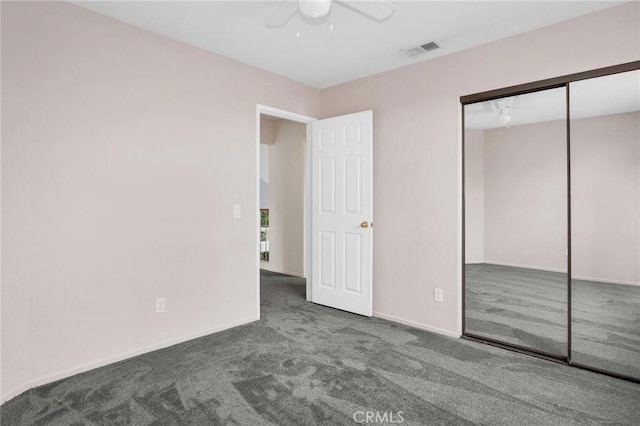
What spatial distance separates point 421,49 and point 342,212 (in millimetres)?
1765

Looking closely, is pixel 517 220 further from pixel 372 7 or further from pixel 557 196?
pixel 372 7

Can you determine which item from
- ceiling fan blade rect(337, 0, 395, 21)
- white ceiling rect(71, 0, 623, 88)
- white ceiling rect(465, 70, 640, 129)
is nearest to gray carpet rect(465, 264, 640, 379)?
white ceiling rect(465, 70, 640, 129)

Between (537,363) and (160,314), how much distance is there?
295 cm

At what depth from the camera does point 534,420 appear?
195 cm

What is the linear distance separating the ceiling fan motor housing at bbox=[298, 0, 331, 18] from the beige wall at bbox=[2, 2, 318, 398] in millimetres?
1584

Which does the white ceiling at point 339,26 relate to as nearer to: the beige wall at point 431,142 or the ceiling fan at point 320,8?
the beige wall at point 431,142

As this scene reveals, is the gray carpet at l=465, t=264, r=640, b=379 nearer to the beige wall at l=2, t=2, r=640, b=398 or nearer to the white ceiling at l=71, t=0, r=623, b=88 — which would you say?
the beige wall at l=2, t=2, r=640, b=398

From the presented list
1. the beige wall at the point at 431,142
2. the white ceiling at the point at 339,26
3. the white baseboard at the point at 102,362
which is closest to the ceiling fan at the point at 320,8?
the white ceiling at the point at 339,26

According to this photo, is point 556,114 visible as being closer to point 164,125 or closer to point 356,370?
point 356,370

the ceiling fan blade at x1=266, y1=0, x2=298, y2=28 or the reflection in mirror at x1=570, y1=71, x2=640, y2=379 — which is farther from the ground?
the ceiling fan blade at x1=266, y1=0, x2=298, y2=28

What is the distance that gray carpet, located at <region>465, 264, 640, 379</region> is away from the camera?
2578mm

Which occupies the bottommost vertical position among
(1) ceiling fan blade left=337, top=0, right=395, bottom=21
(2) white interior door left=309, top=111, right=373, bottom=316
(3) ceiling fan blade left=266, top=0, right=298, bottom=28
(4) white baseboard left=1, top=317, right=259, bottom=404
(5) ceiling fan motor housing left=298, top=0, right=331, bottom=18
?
(4) white baseboard left=1, top=317, right=259, bottom=404

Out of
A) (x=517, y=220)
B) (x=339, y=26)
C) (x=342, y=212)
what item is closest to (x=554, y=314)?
(x=517, y=220)

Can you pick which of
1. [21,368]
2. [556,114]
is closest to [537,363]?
[556,114]
